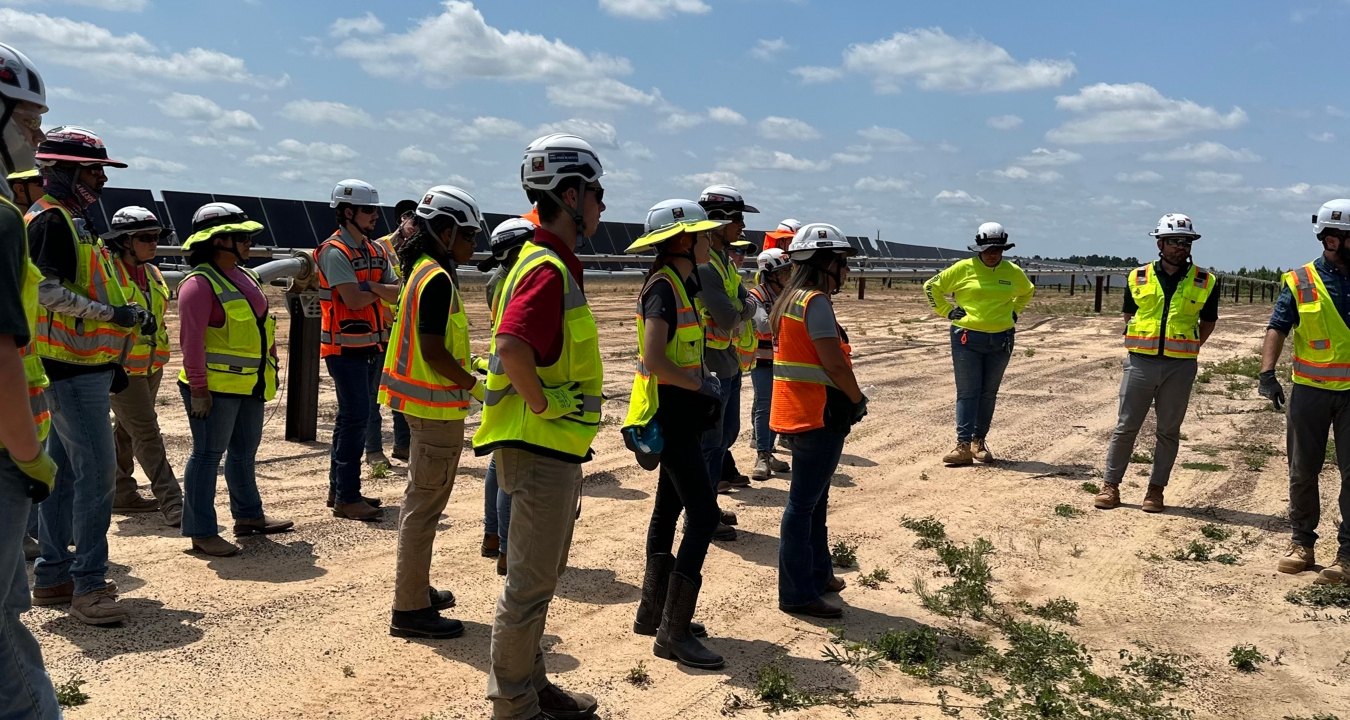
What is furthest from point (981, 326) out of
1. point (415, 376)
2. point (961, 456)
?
point (415, 376)

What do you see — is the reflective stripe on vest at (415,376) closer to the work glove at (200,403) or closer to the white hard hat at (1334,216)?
the work glove at (200,403)

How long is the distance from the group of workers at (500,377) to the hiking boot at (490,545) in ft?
0.08

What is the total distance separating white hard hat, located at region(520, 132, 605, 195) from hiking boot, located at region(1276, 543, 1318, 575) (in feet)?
18.1

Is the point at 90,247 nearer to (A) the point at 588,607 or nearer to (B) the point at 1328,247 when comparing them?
(A) the point at 588,607

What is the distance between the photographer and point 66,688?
4.21 metres

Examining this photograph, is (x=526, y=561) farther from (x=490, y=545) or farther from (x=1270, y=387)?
(x=1270, y=387)

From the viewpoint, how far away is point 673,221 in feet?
16.0

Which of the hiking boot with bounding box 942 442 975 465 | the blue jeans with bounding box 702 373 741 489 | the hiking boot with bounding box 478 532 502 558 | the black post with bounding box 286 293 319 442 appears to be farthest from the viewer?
the hiking boot with bounding box 942 442 975 465

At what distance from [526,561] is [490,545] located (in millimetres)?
2679

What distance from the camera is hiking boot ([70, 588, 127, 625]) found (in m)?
4.98

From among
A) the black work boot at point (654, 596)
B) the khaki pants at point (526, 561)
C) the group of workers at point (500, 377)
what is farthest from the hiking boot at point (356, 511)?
the khaki pants at point (526, 561)

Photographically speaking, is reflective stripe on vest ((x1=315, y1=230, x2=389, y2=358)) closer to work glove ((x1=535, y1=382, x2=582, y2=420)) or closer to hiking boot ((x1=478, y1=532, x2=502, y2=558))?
hiking boot ((x1=478, y1=532, x2=502, y2=558))

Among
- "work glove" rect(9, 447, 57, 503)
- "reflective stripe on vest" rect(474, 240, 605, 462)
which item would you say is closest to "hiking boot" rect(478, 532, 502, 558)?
"reflective stripe on vest" rect(474, 240, 605, 462)

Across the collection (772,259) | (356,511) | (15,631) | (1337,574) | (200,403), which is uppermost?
(772,259)
